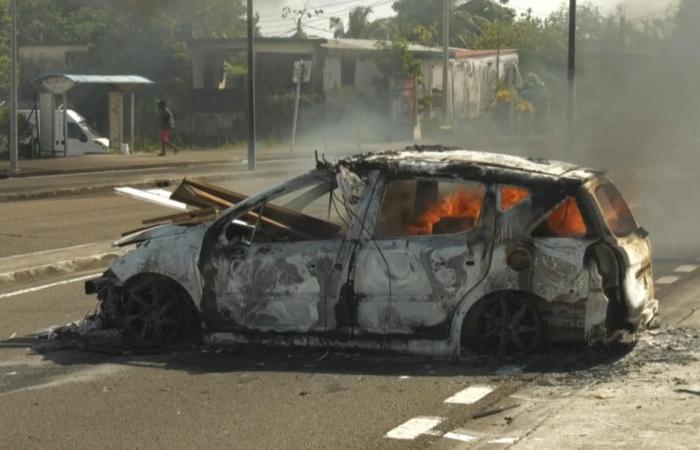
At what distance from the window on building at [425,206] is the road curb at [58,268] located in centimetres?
498

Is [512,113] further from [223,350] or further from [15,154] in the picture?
[223,350]

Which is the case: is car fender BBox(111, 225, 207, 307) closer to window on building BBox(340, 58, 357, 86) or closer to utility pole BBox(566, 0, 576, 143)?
utility pole BBox(566, 0, 576, 143)

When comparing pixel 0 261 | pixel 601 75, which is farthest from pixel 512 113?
pixel 0 261

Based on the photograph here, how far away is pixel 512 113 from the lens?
4766 cm

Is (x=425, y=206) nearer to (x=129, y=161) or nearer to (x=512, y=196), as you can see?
(x=512, y=196)

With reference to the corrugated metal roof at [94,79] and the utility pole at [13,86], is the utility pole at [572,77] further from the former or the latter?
the corrugated metal roof at [94,79]

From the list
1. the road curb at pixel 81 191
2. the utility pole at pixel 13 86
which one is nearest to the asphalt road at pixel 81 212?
the road curb at pixel 81 191

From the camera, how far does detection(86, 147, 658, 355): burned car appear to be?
8469 mm

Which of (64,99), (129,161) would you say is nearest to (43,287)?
(129,161)

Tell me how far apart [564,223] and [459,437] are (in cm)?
247

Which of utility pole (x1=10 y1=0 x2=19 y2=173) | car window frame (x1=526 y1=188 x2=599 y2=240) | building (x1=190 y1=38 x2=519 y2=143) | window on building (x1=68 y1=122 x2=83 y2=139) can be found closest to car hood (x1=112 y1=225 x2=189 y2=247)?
car window frame (x1=526 y1=188 x2=599 y2=240)

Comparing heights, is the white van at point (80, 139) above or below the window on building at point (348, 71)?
below

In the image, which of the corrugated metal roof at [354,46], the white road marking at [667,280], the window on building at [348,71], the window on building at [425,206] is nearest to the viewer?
the window on building at [425,206]

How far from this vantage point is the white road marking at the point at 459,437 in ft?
21.7
